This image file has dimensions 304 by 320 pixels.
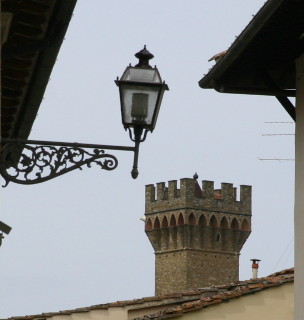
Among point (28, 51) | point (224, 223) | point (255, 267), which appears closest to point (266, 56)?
point (28, 51)

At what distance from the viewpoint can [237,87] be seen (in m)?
9.88

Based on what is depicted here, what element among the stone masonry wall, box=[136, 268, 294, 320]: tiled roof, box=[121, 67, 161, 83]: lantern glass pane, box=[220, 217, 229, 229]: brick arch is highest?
box=[220, 217, 229, 229]: brick arch

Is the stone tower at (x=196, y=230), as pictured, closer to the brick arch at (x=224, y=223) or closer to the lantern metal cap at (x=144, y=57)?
the brick arch at (x=224, y=223)

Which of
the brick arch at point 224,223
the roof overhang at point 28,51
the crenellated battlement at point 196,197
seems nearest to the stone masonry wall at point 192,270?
the brick arch at point 224,223

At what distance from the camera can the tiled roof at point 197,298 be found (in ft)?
64.8

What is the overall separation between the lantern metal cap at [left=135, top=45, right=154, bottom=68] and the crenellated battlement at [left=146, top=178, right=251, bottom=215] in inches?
2112

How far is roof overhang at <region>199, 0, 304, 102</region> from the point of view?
863cm

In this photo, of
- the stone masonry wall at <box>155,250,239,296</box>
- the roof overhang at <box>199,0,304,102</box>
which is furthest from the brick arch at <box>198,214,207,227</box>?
the roof overhang at <box>199,0,304,102</box>

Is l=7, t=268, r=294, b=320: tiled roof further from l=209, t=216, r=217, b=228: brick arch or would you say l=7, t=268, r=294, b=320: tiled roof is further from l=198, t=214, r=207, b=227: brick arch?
l=209, t=216, r=217, b=228: brick arch

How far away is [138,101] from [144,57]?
46 centimetres

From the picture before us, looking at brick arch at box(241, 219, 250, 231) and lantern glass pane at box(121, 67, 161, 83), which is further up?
brick arch at box(241, 219, 250, 231)

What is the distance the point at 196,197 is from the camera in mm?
63562

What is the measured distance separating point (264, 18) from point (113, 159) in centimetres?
112

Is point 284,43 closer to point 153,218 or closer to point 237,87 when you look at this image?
point 237,87
